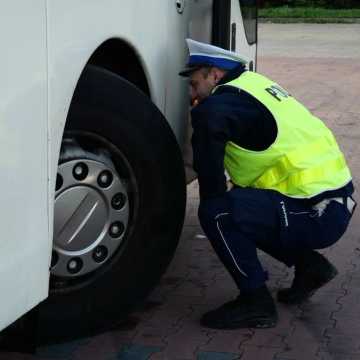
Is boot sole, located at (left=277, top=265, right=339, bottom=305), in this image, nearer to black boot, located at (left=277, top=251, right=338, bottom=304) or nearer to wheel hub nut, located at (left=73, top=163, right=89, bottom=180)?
black boot, located at (left=277, top=251, right=338, bottom=304)

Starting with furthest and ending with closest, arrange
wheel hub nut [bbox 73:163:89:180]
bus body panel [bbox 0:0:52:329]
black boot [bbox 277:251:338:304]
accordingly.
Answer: black boot [bbox 277:251:338:304]
wheel hub nut [bbox 73:163:89:180]
bus body panel [bbox 0:0:52:329]

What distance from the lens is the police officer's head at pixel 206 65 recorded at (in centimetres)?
473

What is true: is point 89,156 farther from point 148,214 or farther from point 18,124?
point 18,124

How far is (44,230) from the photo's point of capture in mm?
3480

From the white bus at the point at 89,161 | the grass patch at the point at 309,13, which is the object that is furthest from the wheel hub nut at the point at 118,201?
the grass patch at the point at 309,13

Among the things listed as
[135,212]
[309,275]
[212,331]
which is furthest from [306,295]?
[135,212]

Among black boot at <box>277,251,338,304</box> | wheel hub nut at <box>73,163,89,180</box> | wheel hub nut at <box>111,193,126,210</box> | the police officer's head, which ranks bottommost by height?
black boot at <box>277,251,338,304</box>

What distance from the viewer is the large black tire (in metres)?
4.21

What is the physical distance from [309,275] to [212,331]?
54 cm

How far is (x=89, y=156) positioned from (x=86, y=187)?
13 centimetres

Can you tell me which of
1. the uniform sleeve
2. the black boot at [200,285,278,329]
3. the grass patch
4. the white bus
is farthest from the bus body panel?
the grass patch

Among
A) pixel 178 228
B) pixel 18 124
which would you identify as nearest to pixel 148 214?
pixel 178 228

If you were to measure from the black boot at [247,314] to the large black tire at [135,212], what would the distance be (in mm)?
433

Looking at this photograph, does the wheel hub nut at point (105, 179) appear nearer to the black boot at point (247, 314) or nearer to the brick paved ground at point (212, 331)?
the brick paved ground at point (212, 331)
